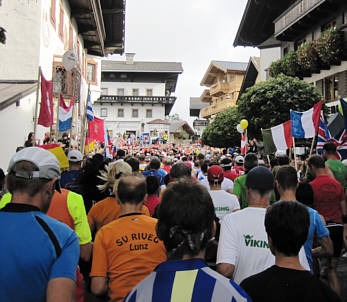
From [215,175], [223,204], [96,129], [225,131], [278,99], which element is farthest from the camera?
[225,131]

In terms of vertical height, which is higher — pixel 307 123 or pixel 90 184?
pixel 307 123

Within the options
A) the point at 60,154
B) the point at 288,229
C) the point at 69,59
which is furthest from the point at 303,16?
the point at 288,229

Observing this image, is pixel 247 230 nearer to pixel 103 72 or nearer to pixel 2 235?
pixel 2 235

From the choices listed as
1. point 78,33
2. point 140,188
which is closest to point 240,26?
point 78,33

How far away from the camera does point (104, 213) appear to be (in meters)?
4.04

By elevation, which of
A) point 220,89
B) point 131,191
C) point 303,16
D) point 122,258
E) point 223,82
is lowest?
point 122,258

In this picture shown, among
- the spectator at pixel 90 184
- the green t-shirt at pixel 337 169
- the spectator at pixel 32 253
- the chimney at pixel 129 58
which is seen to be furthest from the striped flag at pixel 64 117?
the chimney at pixel 129 58

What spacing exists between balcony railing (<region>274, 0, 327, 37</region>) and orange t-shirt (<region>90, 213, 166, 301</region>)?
19.5 metres

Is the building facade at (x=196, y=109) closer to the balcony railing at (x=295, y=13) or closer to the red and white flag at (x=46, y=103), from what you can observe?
the balcony railing at (x=295, y=13)

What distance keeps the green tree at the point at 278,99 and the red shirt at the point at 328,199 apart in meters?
13.1

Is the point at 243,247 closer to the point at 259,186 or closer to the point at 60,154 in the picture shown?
the point at 259,186

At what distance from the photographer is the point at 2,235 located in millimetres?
1942

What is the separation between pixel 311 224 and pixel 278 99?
1559 cm

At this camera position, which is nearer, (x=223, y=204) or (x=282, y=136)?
(x=223, y=204)
